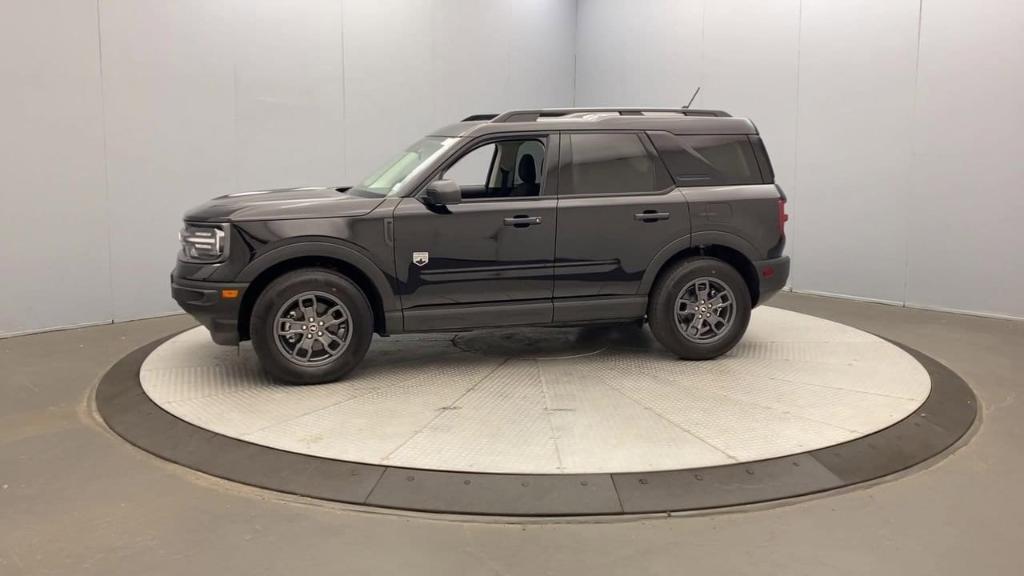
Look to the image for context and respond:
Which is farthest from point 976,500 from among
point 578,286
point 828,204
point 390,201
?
point 828,204

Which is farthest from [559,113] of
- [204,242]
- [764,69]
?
[764,69]

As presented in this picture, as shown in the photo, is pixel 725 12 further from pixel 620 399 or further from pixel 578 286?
pixel 620 399

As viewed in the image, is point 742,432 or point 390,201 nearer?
point 742,432

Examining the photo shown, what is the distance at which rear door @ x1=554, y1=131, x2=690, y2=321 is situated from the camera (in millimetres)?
5750

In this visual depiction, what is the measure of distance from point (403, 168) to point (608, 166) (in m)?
1.56

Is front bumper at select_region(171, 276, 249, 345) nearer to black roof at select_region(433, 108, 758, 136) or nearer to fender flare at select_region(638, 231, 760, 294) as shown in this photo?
black roof at select_region(433, 108, 758, 136)

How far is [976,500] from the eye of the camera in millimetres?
3816

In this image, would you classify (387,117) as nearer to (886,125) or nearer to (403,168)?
(403,168)

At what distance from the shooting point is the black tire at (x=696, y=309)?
235 inches

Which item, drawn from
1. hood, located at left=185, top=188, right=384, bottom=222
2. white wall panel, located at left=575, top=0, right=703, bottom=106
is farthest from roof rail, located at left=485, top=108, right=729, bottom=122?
white wall panel, located at left=575, top=0, right=703, bottom=106

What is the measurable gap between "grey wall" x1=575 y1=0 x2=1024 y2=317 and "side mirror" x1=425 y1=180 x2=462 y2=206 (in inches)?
216

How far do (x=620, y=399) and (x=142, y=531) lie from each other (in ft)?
9.54

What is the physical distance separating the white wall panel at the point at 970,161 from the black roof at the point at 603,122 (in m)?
3.13

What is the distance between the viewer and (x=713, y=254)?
6.16 metres
